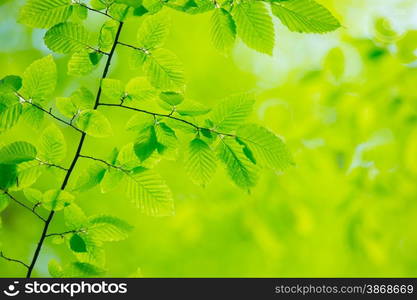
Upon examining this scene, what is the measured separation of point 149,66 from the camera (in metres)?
1.21

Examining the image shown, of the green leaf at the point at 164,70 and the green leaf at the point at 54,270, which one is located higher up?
the green leaf at the point at 164,70

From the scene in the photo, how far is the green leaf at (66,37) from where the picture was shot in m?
1.16

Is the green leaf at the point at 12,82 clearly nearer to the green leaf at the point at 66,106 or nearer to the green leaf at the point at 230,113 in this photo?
the green leaf at the point at 66,106

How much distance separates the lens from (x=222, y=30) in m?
1.21

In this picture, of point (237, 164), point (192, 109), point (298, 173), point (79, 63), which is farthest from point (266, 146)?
A: point (298, 173)

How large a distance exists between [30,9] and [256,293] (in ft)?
3.97

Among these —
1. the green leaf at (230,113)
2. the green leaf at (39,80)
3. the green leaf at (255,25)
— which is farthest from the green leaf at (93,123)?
the green leaf at (255,25)

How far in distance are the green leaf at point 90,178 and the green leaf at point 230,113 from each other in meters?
0.36

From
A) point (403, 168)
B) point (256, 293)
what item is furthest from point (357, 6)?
point (256, 293)

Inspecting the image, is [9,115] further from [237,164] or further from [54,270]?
[237,164]

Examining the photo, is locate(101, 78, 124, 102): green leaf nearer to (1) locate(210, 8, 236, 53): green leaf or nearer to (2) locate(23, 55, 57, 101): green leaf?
(2) locate(23, 55, 57, 101): green leaf

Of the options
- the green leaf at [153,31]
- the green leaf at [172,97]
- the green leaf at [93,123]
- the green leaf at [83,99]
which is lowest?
the green leaf at [93,123]

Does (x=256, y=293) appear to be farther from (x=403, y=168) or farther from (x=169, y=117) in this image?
(x=403, y=168)

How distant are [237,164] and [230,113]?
149mm
